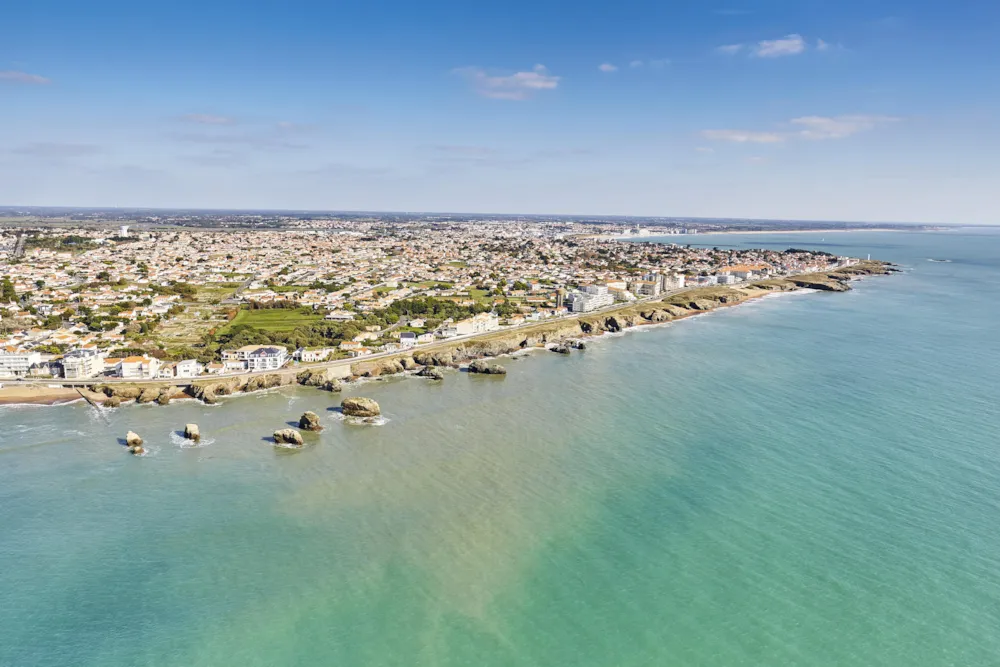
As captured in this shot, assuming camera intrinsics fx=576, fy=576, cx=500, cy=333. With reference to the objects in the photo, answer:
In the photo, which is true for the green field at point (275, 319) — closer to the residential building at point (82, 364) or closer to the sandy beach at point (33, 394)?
the residential building at point (82, 364)

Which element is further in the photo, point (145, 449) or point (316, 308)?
point (316, 308)

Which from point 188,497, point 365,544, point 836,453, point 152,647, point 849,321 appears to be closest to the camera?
point 152,647

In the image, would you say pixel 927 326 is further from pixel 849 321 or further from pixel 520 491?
pixel 520 491

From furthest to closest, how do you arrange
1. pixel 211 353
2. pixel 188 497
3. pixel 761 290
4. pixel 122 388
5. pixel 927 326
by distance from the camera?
1. pixel 761 290
2. pixel 927 326
3. pixel 211 353
4. pixel 122 388
5. pixel 188 497

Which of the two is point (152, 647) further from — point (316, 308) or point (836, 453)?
point (316, 308)

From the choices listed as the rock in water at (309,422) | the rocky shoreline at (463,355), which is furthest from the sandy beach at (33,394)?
the rock in water at (309,422)

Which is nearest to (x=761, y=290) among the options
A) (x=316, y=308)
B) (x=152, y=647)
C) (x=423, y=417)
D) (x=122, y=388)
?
(x=316, y=308)
